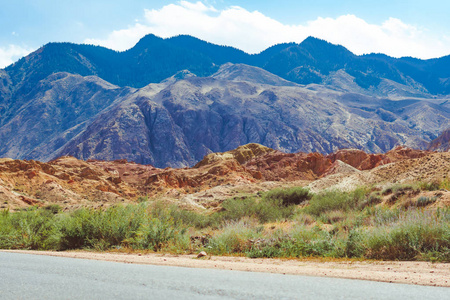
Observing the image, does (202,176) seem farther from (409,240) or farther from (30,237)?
(409,240)

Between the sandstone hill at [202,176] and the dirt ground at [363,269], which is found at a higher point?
the dirt ground at [363,269]

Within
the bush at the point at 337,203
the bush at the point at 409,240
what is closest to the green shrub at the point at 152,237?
the bush at the point at 409,240

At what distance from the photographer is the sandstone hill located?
26.9 m

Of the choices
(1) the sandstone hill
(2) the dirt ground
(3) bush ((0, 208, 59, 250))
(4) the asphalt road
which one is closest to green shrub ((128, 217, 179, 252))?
(2) the dirt ground

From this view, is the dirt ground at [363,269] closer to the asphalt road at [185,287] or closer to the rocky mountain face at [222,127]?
the asphalt road at [185,287]

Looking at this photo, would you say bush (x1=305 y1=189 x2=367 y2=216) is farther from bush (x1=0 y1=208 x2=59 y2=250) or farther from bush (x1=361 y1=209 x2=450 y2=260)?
bush (x1=0 y1=208 x2=59 y2=250)

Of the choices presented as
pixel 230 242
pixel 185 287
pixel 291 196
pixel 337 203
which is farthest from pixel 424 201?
pixel 185 287

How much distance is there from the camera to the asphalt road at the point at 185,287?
4.43m

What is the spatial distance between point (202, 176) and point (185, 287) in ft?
188

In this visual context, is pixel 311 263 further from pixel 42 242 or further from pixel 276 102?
pixel 276 102

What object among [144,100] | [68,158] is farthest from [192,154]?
[68,158]

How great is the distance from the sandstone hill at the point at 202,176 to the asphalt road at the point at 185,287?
1582 centimetres

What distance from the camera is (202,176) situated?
203 feet

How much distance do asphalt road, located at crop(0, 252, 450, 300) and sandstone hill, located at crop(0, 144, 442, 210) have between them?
15.8m
